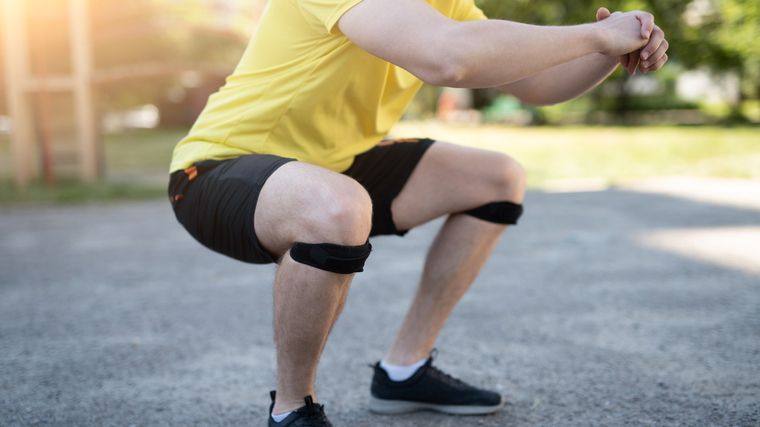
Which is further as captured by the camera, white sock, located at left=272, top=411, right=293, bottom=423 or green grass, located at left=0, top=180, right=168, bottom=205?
green grass, located at left=0, top=180, right=168, bottom=205

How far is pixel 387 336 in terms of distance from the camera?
2.56 m

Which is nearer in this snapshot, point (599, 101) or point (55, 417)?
point (55, 417)

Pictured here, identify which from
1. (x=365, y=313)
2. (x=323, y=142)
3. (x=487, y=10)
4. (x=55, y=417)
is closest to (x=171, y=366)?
(x=55, y=417)

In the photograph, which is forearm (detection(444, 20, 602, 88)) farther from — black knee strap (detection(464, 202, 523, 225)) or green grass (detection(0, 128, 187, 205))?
green grass (detection(0, 128, 187, 205))

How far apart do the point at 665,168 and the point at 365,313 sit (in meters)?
6.68

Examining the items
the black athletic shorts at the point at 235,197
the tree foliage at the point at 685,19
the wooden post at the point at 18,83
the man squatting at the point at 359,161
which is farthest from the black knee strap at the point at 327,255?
the tree foliage at the point at 685,19

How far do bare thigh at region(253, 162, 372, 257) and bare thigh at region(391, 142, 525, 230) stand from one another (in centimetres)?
50

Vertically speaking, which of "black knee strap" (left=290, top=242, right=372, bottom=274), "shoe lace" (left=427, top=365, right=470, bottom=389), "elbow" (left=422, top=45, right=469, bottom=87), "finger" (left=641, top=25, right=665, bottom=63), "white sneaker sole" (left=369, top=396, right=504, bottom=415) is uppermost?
"finger" (left=641, top=25, right=665, bottom=63)

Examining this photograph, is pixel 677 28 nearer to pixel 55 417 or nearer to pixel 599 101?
pixel 599 101

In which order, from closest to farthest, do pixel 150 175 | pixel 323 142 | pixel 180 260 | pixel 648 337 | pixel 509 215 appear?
pixel 323 142 < pixel 509 215 < pixel 648 337 < pixel 180 260 < pixel 150 175

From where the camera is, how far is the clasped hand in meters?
1.44

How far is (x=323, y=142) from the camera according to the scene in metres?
1.74

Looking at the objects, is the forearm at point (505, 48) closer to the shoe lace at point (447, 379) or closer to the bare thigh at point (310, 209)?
the bare thigh at point (310, 209)

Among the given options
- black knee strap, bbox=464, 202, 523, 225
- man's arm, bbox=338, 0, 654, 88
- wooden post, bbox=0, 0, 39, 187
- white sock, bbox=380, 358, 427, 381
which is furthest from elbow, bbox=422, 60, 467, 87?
wooden post, bbox=0, 0, 39, 187
